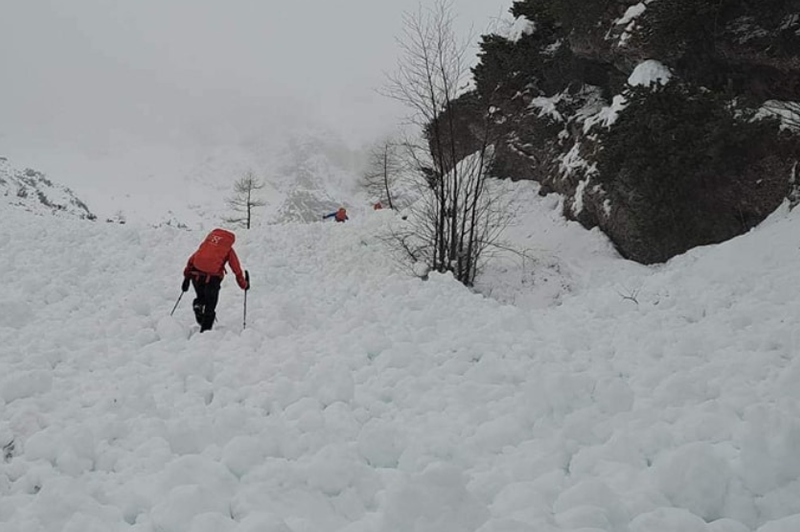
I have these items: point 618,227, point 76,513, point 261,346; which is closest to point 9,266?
point 261,346

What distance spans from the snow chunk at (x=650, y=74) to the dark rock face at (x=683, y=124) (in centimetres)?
3

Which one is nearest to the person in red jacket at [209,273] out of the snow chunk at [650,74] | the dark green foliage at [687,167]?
the dark green foliage at [687,167]

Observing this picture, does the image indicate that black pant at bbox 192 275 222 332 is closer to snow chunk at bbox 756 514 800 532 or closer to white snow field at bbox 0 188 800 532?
white snow field at bbox 0 188 800 532

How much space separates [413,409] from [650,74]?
1189 centimetres

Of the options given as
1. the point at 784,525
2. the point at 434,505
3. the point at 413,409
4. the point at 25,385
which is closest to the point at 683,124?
the point at 413,409

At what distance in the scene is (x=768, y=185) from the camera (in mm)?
11570

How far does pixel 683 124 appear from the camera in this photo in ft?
39.4

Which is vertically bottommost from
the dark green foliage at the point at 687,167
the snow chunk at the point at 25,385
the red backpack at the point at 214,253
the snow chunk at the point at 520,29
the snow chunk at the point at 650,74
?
the snow chunk at the point at 25,385

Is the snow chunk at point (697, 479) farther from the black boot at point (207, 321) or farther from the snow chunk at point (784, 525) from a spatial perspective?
the black boot at point (207, 321)

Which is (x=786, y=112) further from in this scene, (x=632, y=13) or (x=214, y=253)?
(x=214, y=253)

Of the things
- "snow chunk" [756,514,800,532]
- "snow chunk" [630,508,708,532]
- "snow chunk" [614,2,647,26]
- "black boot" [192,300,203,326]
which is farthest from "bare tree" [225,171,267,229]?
"snow chunk" [756,514,800,532]

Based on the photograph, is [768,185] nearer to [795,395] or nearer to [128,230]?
[795,395]

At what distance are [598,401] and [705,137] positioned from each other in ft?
30.9

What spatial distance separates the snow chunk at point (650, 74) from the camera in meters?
13.0
